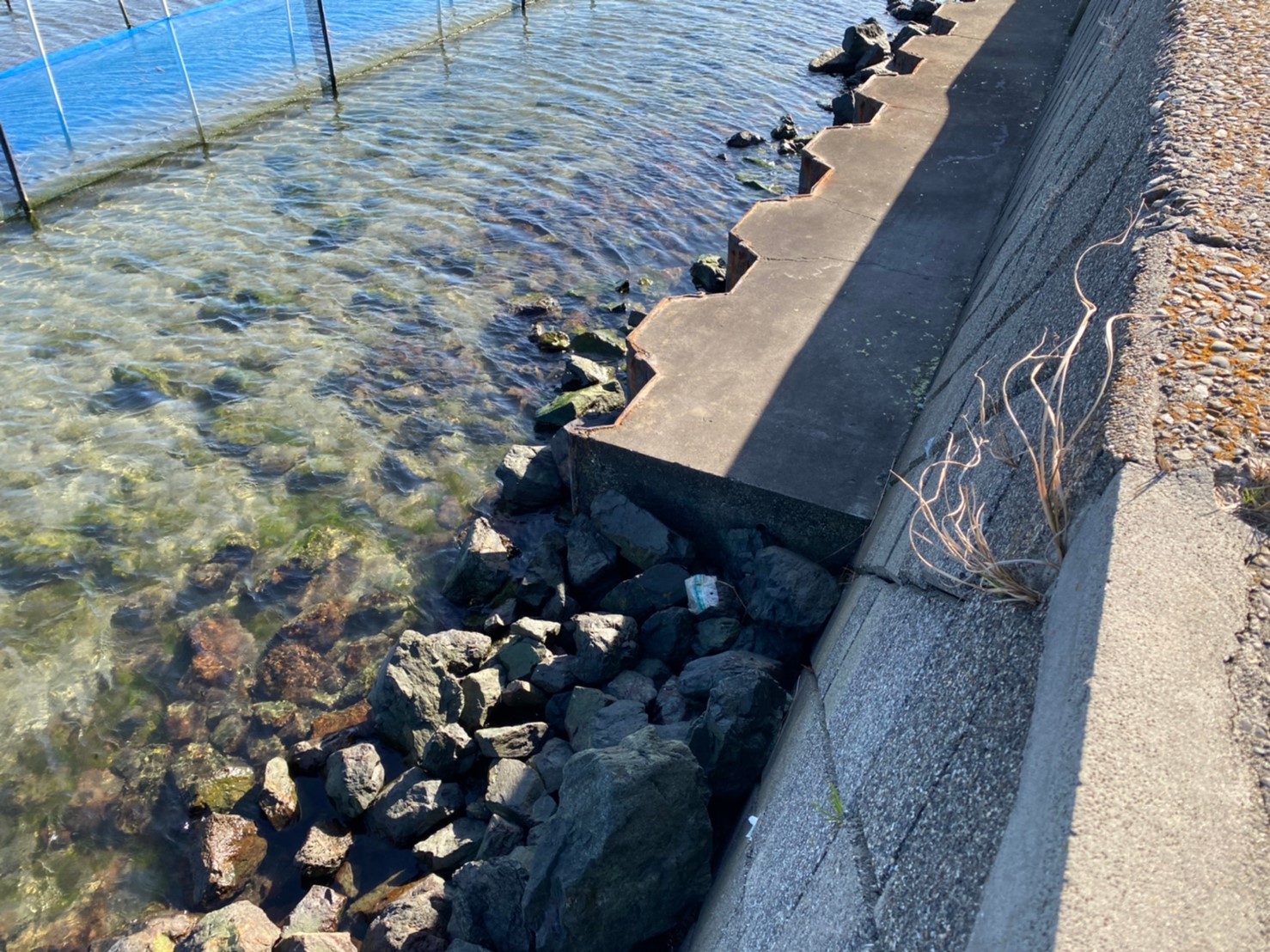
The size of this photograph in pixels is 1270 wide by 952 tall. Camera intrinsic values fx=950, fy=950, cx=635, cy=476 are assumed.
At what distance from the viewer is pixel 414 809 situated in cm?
556

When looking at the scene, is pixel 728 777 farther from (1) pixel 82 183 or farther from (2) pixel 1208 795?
(1) pixel 82 183

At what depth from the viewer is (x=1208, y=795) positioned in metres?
2.09

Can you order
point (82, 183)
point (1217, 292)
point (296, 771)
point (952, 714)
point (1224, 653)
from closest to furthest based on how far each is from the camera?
1. point (1224, 653)
2. point (952, 714)
3. point (1217, 292)
4. point (296, 771)
5. point (82, 183)

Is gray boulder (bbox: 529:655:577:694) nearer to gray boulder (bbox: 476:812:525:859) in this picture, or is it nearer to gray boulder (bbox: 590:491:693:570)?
gray boulder (bbox: 590:491:693:570)

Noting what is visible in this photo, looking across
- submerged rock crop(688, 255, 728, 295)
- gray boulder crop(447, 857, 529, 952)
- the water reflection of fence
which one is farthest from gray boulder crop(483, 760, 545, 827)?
the water reflection of fence

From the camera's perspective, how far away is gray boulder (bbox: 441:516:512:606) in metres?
7.15

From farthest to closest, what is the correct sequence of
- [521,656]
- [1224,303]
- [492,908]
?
1. [521,656]
2. [492,908]
3. [1224,303]

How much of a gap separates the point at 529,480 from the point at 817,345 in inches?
104

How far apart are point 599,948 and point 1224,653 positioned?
9.37 feet

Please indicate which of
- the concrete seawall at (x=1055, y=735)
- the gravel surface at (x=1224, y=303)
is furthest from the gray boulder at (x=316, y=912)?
the gravel surface at (x=1224, y=303)

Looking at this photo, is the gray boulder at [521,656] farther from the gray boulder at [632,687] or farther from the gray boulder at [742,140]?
the gray boulder at [742,140]

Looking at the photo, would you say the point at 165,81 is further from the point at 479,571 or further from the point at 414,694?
the point at 414,694

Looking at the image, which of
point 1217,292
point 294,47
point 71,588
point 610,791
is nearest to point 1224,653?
point 1217,292

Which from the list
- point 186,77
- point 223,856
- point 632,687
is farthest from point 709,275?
point 186,77
